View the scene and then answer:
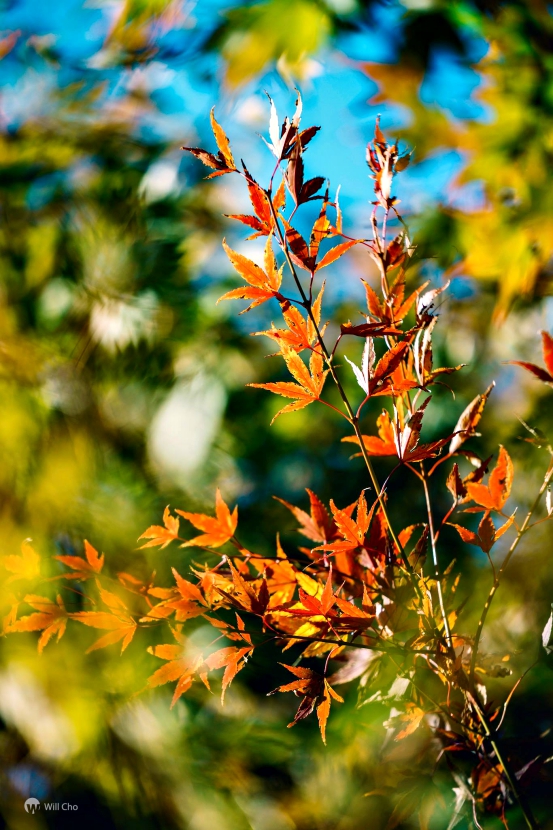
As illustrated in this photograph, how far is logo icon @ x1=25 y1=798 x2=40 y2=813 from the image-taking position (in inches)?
24.2

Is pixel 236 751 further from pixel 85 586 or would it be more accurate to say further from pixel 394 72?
pixel 394 72

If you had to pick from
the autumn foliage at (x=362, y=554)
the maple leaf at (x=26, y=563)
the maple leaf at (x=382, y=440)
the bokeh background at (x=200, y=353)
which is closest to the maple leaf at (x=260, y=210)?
the autumn foliage at (x=362, y=554)

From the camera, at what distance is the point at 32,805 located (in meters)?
0.62

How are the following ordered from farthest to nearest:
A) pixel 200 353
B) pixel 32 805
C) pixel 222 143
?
pixel 200 353 → pixel 32 805 → pixel 222 143

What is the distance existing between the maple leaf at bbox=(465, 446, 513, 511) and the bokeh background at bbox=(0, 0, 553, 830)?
0.29 meters

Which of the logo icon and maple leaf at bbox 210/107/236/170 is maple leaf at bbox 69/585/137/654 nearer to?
maple leaf at bbox 210/107/236/170

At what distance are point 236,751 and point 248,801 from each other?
5 cm

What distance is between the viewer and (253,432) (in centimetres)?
70

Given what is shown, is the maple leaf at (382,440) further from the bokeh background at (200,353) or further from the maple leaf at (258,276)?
the bokeh background at (200,353)

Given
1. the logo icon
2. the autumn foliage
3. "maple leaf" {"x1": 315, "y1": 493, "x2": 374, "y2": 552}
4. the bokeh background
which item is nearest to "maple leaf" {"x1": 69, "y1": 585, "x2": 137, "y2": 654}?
the autumn foliage

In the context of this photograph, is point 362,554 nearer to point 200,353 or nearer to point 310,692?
point 310,692

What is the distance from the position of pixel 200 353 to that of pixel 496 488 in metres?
0.58

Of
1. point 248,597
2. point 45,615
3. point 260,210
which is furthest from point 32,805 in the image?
point 260,210

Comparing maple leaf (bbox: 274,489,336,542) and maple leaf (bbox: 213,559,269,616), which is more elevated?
maple leaf (bbox: 213,559,269,616)
